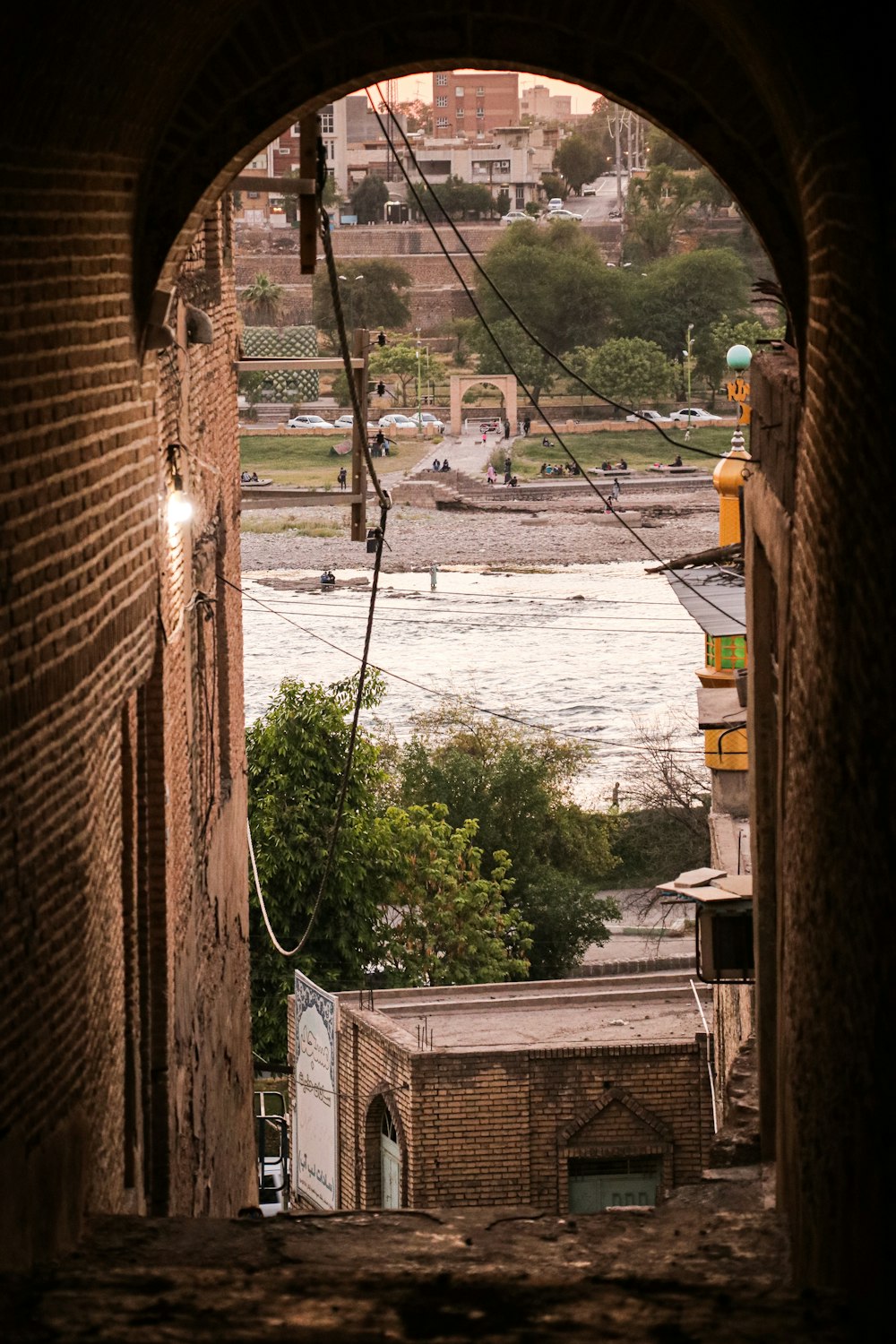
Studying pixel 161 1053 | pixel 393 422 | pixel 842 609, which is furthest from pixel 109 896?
pixel 393 422

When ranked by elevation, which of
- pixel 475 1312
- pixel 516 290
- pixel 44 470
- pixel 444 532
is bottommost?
pixel 475 1312

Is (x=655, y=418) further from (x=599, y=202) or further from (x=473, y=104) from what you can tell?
(x=473, y=104)

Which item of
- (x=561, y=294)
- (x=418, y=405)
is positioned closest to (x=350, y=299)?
(x=418, y=405)

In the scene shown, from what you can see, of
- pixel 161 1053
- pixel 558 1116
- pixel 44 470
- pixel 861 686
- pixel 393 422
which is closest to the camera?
pixel 861 686

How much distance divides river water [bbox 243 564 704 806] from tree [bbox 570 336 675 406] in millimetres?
16620

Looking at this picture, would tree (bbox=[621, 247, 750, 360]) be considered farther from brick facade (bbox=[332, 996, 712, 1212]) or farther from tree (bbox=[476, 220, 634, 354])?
brick facade (bbox=[332, 996, 712, 1212])

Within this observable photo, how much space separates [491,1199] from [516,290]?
62.7 m

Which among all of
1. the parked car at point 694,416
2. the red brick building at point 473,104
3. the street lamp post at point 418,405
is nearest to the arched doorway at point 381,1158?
the parked car at point 694,416

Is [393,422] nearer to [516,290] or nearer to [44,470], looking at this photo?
[516,290]

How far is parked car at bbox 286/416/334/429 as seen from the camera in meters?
69.1

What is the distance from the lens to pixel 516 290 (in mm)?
78625

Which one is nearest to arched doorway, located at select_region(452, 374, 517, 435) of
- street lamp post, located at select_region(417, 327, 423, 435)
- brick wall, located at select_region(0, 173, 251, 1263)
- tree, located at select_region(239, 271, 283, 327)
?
street lamp post, located at select_region(417, 327, 423, 435)

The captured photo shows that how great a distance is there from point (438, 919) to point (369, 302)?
59383 millimetres

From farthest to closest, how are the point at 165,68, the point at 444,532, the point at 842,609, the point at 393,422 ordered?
the point at 393,422 → the point at 444,532 → the point at 165,68 → the point at 842,609
